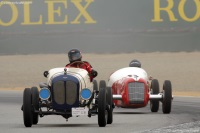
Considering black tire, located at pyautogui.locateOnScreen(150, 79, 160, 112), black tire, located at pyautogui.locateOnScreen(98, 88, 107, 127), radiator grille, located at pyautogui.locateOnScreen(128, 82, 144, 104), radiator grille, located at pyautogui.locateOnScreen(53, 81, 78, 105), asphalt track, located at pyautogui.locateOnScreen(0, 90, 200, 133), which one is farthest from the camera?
black tire, located at pyautogui.locateOnScreen(150, 79, 160, 112)

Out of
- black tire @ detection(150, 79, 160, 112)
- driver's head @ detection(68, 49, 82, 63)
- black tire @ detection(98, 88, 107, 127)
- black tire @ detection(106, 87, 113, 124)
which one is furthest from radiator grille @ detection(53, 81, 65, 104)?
black tire @ detection(150, 79, 160, 112)

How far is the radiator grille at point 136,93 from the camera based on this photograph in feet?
80.8

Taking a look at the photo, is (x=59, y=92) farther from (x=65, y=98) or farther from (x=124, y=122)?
(x=124, y=122)

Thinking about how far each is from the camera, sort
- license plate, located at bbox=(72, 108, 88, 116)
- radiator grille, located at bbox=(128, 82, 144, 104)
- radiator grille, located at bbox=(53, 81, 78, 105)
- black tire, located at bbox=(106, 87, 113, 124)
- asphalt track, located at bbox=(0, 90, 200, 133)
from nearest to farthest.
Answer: asphalt track, located at bbox=(0, 90, 200, 133) → license plate, located at bbox=(72, 108, 88, 116) → radiator grille, located at bbox=(53, 81, 78, 105) → black tire, located at bbox=(106, 87, 113, 124) → radiator grille, located at bbox=(128, 82, 144, 104)

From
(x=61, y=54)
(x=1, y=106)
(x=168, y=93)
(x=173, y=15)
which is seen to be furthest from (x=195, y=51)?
(x=168, y=93)

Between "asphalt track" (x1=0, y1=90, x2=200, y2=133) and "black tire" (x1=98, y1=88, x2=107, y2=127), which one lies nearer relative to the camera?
"asphalt track" (x1=0, y1=90, x2=200, y2=133)

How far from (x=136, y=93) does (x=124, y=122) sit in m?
3.10

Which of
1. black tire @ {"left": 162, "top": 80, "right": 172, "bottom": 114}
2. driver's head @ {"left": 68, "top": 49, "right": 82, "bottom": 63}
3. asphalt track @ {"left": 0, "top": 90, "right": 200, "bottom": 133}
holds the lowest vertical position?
asphalt track @ {"left": 0, "top": 90, "right": 200, "bottom": 133}

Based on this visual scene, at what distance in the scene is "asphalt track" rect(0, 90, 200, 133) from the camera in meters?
Result: 19.0

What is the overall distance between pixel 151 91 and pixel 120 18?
2268 cm

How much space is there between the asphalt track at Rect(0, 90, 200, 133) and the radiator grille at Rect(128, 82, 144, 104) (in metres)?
0.40

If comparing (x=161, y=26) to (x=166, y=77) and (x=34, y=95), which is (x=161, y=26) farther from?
(x=34, y=95)

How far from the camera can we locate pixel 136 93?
2472cm

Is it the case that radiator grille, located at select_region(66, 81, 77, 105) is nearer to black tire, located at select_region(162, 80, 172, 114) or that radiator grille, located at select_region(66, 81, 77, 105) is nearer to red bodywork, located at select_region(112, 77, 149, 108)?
red bodywork, located at select_region(112, 77, 149, 108)
